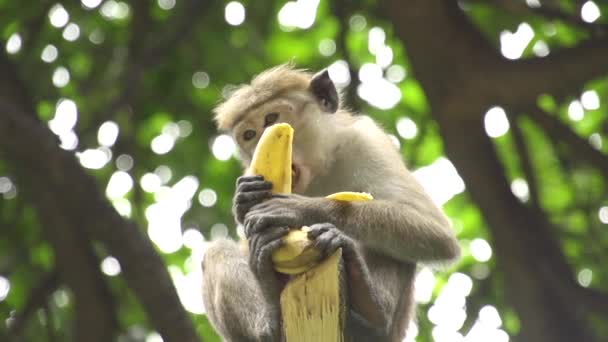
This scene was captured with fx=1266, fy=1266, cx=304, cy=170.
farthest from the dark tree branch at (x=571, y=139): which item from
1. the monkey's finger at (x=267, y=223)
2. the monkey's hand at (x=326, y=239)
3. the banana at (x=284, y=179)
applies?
the monkey's hand at (x=326, y=239)

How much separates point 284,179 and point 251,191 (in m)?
0.16

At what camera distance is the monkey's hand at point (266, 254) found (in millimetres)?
5383

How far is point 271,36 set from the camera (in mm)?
10648

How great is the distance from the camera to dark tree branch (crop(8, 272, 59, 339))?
27.6ft

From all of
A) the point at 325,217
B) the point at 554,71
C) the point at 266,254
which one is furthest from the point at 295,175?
the point at 554,71

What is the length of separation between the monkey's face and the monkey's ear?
13 cm

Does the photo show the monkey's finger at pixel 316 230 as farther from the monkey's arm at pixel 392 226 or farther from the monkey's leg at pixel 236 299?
the monkey's leg at pixel 236 299

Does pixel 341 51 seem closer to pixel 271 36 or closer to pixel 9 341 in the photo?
pixel 271 36

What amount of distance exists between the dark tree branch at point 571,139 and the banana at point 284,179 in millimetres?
3159

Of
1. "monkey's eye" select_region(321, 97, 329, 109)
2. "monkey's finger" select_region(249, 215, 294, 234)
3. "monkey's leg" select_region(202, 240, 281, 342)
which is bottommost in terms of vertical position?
"monkey's leg" select_region(202, 240, 281, 342)

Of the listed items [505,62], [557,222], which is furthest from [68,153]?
[557,222]

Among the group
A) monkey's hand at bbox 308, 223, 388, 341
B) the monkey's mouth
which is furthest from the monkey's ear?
monkey's hand at bbox 308, 223, 388, 341

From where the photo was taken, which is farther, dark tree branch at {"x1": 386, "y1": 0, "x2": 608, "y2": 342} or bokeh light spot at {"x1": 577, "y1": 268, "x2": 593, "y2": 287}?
bokeh light spot at {"x1": 577, "y1": 268, "x2": 593, "y2": 287}

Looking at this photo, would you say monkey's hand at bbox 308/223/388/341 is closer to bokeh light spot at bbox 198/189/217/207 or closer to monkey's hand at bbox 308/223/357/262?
monkey's hand at bbox 308/223/357/262
